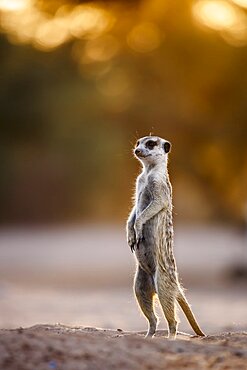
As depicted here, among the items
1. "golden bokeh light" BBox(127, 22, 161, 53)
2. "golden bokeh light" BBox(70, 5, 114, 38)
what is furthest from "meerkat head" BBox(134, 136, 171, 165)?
"golden bokeh light" BBox(127, 22, 161, 53)

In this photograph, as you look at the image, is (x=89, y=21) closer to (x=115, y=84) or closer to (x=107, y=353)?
(x=115, y=84)

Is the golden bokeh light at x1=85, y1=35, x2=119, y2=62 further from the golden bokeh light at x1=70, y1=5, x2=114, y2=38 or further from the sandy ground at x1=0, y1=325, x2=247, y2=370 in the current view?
the sandy ground at x1=0, y1=325, x2=247, y2=370

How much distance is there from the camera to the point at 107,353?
719 cm

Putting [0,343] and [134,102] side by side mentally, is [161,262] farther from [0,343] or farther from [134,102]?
[134,102]

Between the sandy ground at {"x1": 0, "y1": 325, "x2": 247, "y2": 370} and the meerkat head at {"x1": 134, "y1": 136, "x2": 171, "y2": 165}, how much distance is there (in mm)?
1769

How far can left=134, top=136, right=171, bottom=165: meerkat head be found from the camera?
9.02 meters

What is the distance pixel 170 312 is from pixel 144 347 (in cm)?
126

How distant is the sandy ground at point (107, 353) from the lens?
6.95m

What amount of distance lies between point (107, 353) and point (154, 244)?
1671 millimetres

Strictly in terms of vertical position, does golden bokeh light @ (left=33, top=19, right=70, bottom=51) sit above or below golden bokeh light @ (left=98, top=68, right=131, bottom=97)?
above

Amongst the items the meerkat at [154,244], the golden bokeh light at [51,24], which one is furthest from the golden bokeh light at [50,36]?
the meerkat at [154,244]

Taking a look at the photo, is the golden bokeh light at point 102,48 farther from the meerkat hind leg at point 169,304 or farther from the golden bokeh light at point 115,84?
the meerkat hind leg at point 169,304

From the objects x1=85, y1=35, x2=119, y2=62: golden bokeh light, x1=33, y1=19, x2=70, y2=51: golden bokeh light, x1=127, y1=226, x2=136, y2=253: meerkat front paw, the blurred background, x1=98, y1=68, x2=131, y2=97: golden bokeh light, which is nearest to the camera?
x1=127, y1=226, x2=136, y2=253: meerkat front paw

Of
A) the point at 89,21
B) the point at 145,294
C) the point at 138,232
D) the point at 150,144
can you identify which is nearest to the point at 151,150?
the point at 150,144
